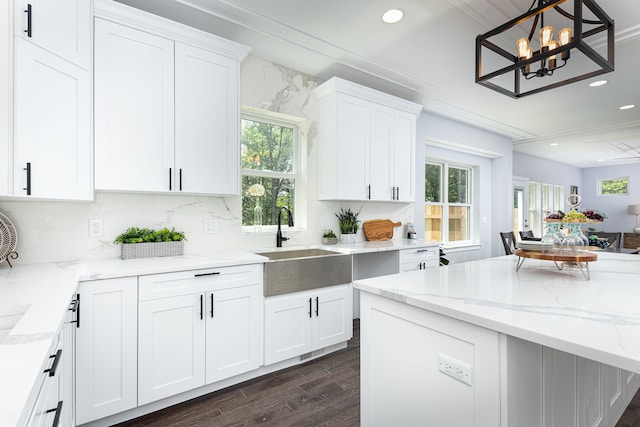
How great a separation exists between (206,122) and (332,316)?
74.2 inches

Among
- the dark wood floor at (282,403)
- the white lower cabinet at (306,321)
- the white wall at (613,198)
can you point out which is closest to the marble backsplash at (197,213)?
the white lower cabinet at (306,321)

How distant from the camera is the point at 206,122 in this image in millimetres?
2361

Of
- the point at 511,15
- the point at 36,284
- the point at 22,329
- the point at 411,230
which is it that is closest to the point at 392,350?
the point at 22,329

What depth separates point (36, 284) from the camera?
1486mm

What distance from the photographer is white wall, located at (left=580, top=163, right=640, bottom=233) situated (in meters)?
8.73

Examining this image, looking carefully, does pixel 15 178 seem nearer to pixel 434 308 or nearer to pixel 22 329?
pixel 22 329

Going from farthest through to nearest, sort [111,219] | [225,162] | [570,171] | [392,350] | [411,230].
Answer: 1. [570,171]
2. [411,230]
3. [225,162]
4. [111,219]
5. [392,350]

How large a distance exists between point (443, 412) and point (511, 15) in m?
2.68

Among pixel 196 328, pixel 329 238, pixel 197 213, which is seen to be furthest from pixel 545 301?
pixel 197 213

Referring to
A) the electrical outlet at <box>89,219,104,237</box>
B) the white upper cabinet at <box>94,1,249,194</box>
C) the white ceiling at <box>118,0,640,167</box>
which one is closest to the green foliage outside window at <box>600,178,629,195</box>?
the white ceiling at <box>118,0,640,167</box>

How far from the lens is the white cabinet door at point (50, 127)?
1.59m

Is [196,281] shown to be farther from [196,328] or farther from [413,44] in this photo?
[413,44]

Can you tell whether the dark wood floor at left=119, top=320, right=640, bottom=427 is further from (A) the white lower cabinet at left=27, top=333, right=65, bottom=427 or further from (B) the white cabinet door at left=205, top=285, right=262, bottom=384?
(A) the white lower cabinet at left=27, top=333, right=65, bottom=427

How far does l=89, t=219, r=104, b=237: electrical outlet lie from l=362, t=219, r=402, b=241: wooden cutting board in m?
2.57
